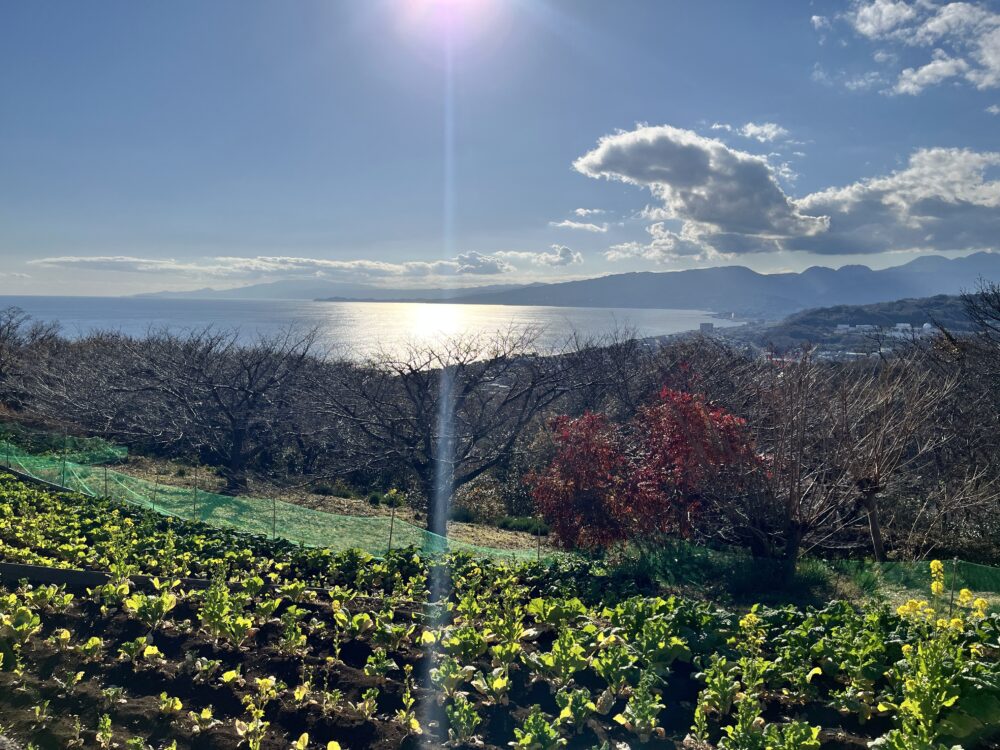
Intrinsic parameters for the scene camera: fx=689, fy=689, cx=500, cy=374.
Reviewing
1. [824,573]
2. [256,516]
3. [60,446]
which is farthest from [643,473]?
[60,446]

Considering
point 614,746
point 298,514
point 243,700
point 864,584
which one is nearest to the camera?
point 614,746

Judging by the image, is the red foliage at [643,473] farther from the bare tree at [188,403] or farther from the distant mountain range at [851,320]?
the distant mountain range at [851,320]

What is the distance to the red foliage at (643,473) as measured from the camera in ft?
36.6

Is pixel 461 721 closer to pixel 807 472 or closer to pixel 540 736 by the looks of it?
pixel 540 736

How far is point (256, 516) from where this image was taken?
46.0 ft

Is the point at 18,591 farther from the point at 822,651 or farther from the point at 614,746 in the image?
the point at 822,651

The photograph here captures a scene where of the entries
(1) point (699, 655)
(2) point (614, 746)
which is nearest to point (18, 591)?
(2) point (614, 746)

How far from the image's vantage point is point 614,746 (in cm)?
470

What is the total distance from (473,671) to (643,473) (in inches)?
270

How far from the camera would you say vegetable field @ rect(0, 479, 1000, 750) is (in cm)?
461

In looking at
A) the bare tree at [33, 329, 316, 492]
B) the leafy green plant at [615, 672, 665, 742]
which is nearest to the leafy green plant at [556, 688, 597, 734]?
the leafy green plant at [615, 672, 665, 742]

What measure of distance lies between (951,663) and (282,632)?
5462mm

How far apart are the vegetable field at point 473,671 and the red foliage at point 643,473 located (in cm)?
398

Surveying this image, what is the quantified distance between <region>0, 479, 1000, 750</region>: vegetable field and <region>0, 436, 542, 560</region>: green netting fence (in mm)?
4297
